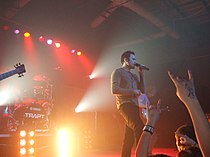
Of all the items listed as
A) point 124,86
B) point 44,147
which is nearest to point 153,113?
point 124,86

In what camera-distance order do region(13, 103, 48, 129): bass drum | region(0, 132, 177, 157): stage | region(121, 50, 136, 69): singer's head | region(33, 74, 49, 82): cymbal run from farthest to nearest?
region(33, 74, 49, 82): cymbal
region(13, 103, 48, 129): bass drum
region(0, 132, 177, 157): stage
region(121, 50, 136, 69): singer's head

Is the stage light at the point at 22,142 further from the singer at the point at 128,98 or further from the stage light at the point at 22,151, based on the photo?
the singer at the point at 128,98

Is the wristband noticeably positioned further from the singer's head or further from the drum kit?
the drum kit

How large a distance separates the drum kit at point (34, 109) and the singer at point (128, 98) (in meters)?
3.33

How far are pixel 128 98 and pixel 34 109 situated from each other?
148 inches

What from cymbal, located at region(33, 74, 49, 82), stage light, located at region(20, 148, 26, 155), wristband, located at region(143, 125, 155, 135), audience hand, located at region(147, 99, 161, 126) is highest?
cymbal, located at region(33, 74, 49, 82)

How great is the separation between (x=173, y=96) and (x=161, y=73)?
0.84 metres

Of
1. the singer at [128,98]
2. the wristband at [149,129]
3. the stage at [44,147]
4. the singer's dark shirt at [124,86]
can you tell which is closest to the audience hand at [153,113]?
the wristband at [149,129]

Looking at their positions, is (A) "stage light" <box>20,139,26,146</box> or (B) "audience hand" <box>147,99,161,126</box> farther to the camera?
(A) "stage light" <box>20,139,26,146</box>

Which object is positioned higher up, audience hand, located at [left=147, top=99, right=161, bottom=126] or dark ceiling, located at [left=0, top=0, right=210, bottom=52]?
dark ceiling, located at [left=0, top=0, right=210, bottom=52]

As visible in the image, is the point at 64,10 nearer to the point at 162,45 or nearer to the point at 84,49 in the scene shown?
the point at 84,49

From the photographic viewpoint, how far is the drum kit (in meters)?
5.53

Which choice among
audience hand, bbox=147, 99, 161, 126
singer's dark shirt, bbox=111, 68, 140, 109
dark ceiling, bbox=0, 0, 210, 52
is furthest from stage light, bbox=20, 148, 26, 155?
audience hand, bbox=147, 99, 161, 126

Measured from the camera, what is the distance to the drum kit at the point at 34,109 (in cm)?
553
